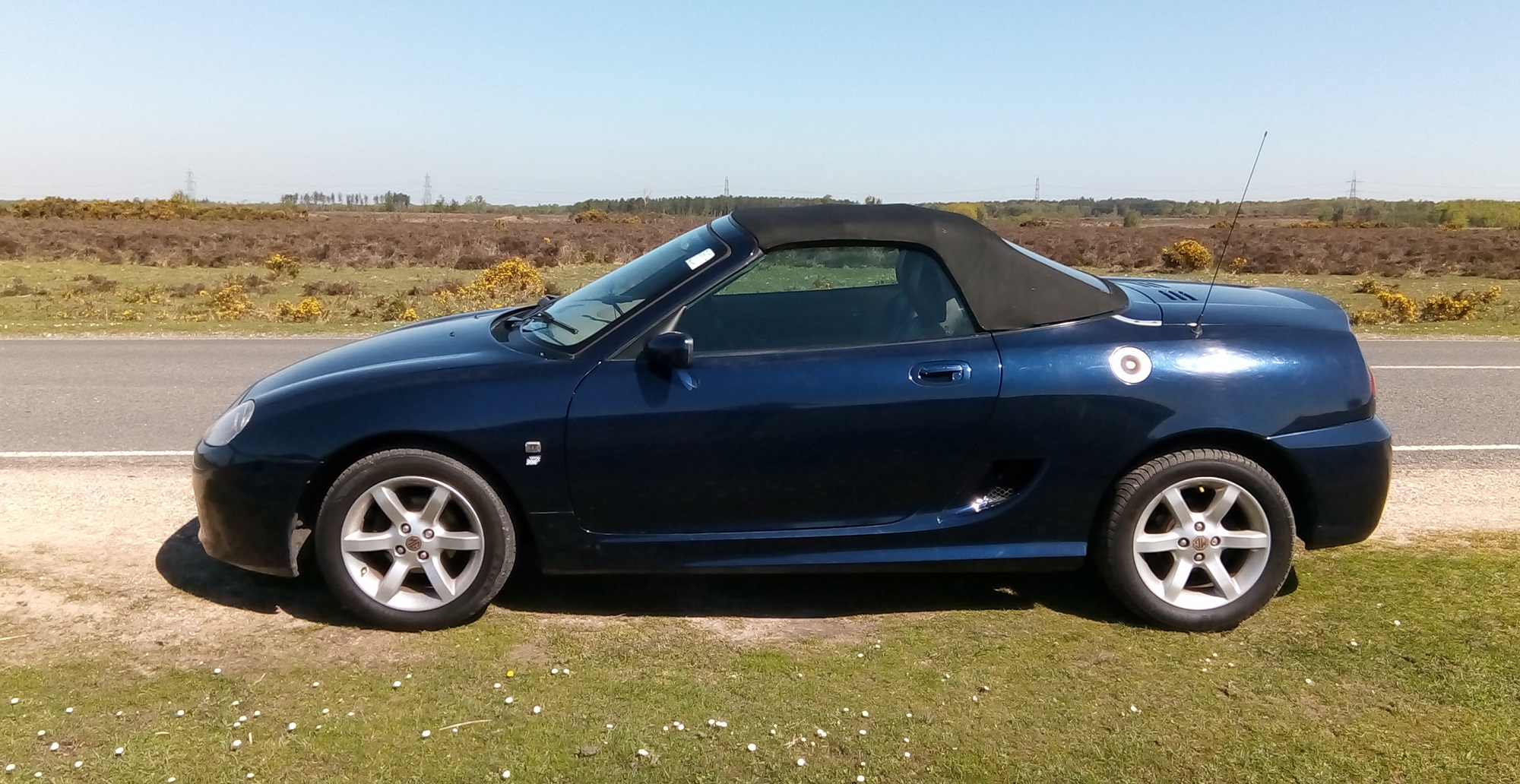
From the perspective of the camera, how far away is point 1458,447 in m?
6.66

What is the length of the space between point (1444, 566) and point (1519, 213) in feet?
269

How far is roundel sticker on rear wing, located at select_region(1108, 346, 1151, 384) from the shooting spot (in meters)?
3.74

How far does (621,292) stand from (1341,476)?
106 inches

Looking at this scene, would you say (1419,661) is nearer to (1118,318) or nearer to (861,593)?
(1118,318)

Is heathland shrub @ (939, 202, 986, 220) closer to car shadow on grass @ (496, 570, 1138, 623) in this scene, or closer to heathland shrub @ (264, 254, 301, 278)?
car shadow on grass @ (496, 570, 1138, 623)

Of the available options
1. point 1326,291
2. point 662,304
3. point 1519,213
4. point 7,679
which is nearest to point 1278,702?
point 662,304

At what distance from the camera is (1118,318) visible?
393cm

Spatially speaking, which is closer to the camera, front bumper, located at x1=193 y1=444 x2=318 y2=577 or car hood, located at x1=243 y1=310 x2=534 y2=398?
front bumper, located at x1=193 y1=444 x2=318 y2=577

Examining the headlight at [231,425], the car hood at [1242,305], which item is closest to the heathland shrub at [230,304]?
the headlight at [231,425]

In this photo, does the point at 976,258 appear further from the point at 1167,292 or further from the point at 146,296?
the point at 146,296

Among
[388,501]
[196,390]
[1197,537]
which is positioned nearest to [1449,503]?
[1197,537]

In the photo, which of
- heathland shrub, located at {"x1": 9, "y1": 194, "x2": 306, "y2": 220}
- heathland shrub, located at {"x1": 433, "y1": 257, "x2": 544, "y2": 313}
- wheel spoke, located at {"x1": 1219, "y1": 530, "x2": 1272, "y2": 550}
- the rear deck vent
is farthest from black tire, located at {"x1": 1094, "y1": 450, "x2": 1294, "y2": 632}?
heathland shrub, located at {"x1": 9, "y1": 194, "x2": 306, "y2": 220}

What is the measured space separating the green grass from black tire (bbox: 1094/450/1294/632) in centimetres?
11

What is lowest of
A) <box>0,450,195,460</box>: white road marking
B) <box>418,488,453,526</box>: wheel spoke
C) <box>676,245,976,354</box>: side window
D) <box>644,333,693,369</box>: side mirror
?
<box>0,450,195,460</box>: white road marking
